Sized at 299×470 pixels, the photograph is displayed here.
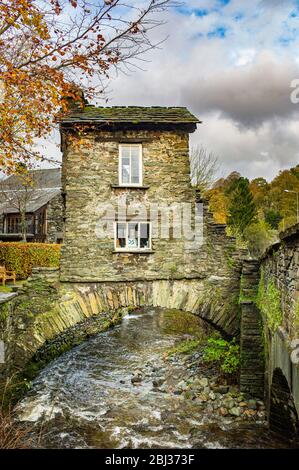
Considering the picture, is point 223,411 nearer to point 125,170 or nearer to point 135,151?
point 125,170

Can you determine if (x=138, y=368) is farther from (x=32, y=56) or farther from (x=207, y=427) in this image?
(x=32, y=56)

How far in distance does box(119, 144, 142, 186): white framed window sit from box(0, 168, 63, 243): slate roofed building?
18.4 m

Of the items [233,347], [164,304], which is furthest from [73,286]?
[233,347]

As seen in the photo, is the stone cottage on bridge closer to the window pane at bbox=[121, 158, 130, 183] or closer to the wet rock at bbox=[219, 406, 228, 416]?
the window pane at bbox=[121, 158, 130, 183]

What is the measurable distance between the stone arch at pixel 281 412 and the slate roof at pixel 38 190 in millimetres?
23702

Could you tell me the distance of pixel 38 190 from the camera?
102 ft

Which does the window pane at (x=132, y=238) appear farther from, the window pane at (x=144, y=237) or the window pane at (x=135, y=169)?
the window pane at (x=135, y=169)

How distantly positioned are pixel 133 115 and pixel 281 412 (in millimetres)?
9069

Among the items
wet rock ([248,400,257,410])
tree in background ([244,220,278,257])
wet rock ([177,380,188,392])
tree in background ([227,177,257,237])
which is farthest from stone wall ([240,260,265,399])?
tree in background ([227,177,257,237])

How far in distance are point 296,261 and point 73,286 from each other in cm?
751

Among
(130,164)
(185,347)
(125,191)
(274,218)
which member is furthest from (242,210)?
(125,191)

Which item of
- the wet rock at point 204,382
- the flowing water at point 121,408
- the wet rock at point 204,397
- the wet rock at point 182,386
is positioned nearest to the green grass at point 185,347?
the flowing water at point 121,408

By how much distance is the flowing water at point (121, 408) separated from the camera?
7.97 meters

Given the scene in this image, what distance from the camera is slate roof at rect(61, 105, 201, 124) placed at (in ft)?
35.0
